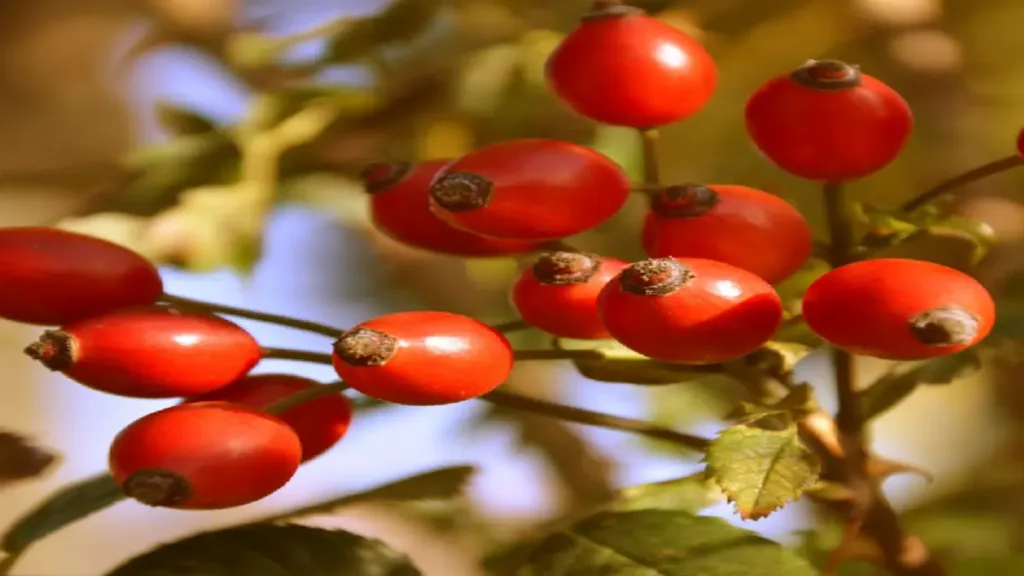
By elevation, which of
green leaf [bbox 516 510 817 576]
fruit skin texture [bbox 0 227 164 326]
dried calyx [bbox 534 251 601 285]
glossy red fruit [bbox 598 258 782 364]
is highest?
fruit skin texture [bbox 0 227 164 326]

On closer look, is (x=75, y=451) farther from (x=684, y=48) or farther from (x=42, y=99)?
(x=684, y=48)

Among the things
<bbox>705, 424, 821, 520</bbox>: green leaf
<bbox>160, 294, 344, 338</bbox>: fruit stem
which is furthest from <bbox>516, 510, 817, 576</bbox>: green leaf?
<bbox>160, 294, 344, 338</bbox>: fruit stem

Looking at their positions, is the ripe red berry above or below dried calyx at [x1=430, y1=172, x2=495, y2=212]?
below

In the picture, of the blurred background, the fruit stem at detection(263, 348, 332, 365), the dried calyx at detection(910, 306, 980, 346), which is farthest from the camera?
the blurred background

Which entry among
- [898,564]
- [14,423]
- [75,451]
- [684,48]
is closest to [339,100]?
[684,48]

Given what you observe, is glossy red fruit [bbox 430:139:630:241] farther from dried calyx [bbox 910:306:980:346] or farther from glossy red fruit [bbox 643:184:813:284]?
dried calyx [bbox 910:306:980:346]

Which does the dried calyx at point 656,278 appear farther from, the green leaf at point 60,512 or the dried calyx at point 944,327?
the green leaf at point 60,512
